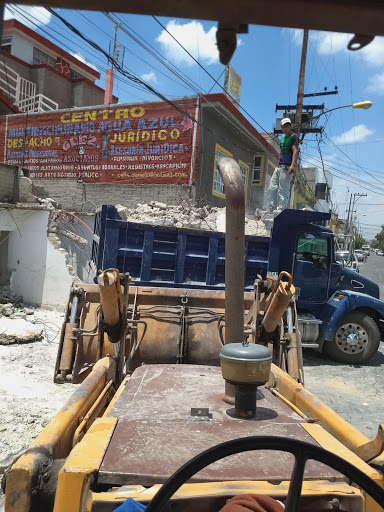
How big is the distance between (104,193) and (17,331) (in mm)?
7744

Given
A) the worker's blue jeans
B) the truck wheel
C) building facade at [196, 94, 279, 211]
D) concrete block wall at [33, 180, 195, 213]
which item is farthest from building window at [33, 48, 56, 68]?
the truck wheel

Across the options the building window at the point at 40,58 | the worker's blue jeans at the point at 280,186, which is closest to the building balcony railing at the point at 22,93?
the building window at the point at 40,58

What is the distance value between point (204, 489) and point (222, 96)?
13.0 meters

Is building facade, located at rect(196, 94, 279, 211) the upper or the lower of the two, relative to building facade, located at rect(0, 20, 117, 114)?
lower

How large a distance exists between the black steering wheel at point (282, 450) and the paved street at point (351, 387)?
490cm

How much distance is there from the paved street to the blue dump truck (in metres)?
0.35

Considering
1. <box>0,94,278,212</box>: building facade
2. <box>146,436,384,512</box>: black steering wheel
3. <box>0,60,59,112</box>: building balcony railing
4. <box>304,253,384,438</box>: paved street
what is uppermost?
<box>0,60,59,112</box>: building balcony railing

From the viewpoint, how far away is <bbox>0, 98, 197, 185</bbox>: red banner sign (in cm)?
1445

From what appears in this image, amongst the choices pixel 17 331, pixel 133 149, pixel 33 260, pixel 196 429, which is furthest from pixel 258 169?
pixel 196 429

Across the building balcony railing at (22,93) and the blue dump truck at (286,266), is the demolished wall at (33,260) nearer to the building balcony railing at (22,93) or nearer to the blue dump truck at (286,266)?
Answer: the blue dump truck at (286,266)

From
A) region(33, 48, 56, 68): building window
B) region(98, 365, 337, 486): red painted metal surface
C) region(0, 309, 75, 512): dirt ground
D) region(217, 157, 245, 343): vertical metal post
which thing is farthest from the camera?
region(33, 48, 56, 68): building window

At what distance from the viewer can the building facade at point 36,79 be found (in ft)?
74.2

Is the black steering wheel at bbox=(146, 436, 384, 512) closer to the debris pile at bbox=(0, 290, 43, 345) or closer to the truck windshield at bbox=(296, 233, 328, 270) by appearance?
the truck windshield at bbox=(296, 233, 328, 270)

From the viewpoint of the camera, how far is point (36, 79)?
78.1 ft
